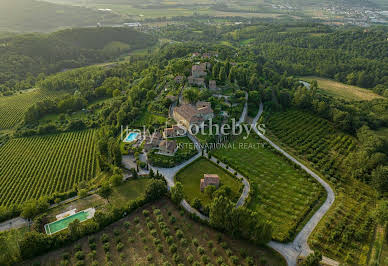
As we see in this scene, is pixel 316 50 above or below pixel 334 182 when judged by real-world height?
above

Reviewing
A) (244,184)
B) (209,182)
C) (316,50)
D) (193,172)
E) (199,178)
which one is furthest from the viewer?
(316,50)

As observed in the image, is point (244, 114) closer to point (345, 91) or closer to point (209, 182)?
point (209, 182)

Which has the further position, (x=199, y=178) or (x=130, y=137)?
(x=130, y=137)

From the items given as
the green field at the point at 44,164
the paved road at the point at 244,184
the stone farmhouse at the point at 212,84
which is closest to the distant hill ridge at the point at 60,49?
the green field at the point at 44,164

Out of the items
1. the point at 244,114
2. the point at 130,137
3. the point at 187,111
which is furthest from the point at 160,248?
the point at 244,114

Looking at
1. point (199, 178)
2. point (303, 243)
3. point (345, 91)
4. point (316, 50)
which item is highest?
point (316, 50)
